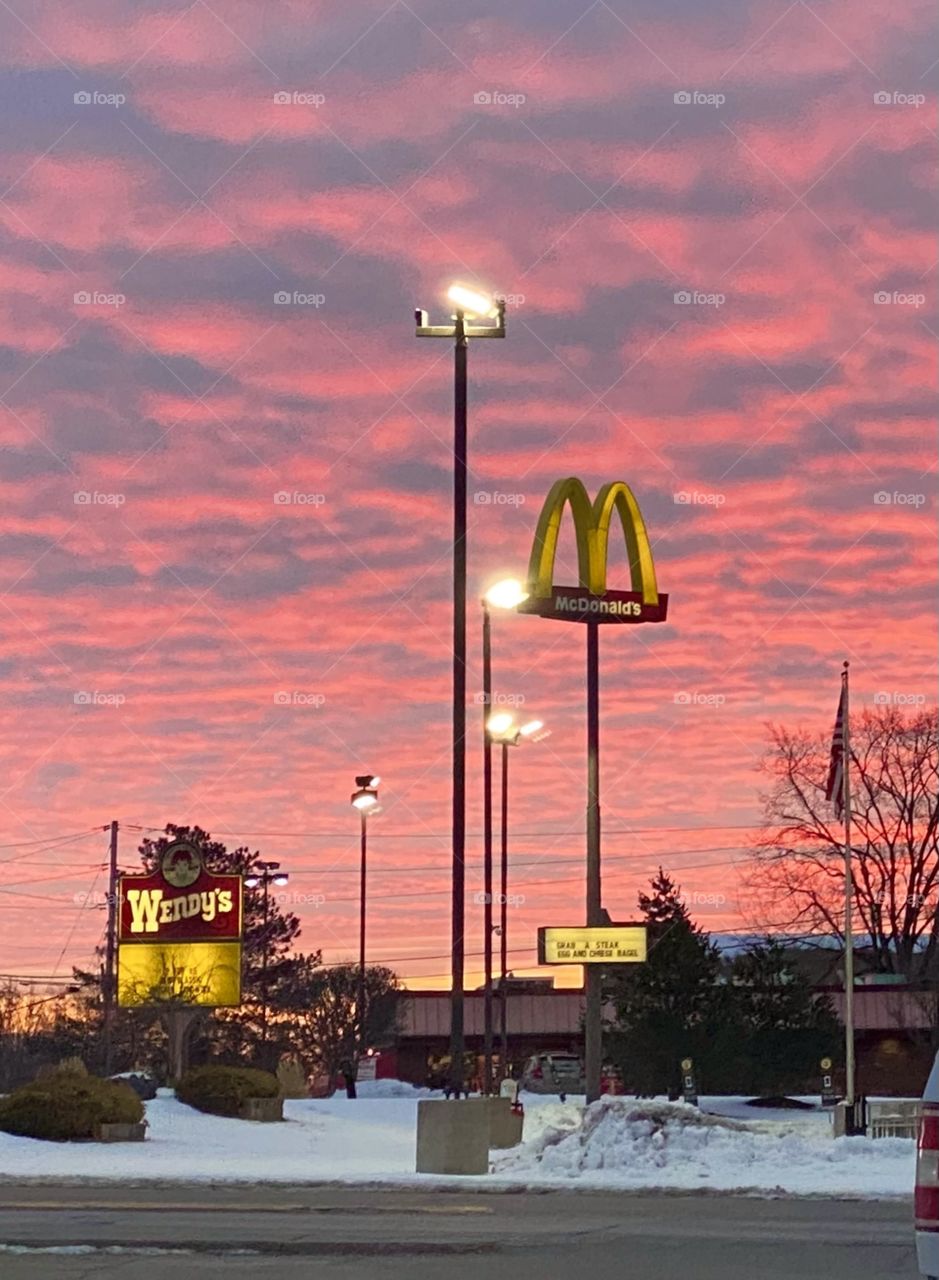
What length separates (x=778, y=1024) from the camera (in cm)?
6125

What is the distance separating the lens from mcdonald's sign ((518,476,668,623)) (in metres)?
36.4

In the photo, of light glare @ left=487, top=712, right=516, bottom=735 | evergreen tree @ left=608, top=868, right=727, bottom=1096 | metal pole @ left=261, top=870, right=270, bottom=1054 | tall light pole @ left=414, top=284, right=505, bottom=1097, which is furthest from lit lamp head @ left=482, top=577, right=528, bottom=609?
metal pole @ left=261, top=870, right=270, bottom=1054

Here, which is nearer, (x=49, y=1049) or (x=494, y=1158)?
(x=494, y=1158)

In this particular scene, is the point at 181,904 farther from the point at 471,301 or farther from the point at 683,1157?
the point at 683,1157

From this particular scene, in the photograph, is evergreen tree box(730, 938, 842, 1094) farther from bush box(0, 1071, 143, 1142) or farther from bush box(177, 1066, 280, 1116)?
bush box(0, 1071, 143, 1142)

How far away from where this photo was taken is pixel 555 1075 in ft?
246

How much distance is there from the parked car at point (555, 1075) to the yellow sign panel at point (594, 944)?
132 ft

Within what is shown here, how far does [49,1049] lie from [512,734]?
5739 centimetres

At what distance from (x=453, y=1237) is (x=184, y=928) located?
1453 inches

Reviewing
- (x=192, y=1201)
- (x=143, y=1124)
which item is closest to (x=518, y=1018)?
(x=143, y=1124)

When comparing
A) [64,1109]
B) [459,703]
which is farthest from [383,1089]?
[459,703]

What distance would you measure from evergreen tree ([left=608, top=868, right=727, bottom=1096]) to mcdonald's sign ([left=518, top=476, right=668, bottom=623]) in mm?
23675

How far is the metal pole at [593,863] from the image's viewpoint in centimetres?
3484

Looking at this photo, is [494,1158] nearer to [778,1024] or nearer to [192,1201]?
[192,1201]
